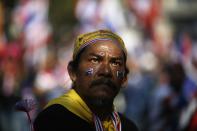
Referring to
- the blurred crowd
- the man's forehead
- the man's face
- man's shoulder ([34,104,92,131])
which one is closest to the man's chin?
the man's face

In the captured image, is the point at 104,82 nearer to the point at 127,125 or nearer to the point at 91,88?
the point at 91,88

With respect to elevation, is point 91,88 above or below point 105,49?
below

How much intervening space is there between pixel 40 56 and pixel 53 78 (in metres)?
1.58

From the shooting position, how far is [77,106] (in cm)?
486

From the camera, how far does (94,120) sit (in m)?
4.86

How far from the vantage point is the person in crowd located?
15.8 ft

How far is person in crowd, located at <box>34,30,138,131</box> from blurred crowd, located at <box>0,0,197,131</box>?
14.4ft

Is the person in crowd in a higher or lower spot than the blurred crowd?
higher

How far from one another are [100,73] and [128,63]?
11186mm

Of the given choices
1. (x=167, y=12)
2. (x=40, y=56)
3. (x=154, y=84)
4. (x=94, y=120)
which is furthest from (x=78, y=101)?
(x=167, y=12)

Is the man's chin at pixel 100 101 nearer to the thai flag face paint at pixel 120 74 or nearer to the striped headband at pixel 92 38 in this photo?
the thai flag face paint at pixel 120 74

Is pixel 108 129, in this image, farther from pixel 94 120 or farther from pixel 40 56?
pixel 40 56

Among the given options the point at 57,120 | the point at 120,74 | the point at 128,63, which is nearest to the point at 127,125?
the point at 120,74

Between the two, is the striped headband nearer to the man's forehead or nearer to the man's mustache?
the man's forehead
